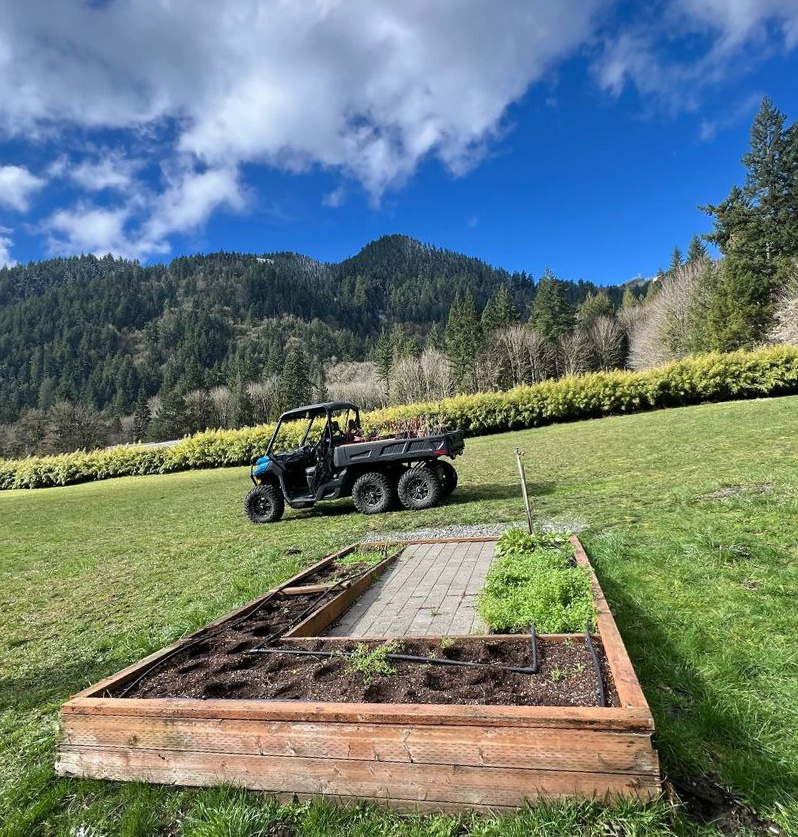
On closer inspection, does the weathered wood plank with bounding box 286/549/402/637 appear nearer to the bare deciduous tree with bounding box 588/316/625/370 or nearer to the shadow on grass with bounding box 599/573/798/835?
the shadow on grass with bounding box 599/573/798/835

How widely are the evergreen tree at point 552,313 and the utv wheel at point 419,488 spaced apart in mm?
49743

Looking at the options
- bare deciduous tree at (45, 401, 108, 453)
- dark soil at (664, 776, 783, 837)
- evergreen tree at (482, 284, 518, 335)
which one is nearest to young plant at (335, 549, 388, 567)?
dark soil at (664, 776, 783, 837)

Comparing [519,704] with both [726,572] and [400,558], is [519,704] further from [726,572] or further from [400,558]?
[400,558]

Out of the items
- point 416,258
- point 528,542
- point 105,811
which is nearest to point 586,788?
point 105,811

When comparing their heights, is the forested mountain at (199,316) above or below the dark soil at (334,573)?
above

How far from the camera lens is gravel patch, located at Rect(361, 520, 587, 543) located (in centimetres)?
611

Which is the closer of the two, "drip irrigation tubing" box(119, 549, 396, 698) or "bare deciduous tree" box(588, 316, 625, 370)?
"drip irrigation tubing" box(119, 549, 396, 698)

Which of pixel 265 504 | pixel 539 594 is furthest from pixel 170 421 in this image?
pixel 539 594

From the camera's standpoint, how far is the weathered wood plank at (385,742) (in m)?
1.76

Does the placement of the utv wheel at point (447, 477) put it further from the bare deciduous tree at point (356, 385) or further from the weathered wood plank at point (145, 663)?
the bare deciduous tree at point (356, 385)

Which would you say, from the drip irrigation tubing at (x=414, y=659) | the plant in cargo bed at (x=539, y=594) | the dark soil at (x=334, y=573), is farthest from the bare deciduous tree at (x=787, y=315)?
the drip irrigation tubing at (x=414, y=659)

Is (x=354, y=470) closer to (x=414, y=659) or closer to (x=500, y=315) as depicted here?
(x=414, y=659)

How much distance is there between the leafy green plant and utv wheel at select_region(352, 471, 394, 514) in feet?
17.9

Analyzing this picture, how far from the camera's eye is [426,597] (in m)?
3.98
